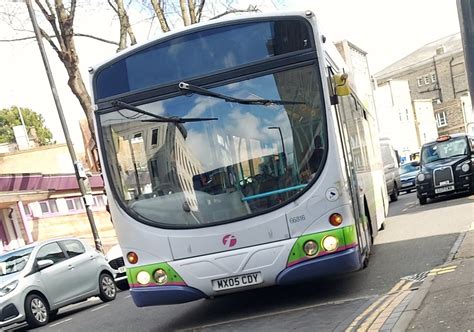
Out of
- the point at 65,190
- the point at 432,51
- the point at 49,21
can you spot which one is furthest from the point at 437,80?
the point at 49,21

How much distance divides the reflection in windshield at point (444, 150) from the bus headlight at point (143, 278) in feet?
42.6

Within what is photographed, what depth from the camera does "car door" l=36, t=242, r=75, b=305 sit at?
1123 centimetres

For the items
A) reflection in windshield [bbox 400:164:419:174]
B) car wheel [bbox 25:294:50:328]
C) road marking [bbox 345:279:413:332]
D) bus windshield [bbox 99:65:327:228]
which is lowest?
reflection in windshield [bbox 400:164:419:174]

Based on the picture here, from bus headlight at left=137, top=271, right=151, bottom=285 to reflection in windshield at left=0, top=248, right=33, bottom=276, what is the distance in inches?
207

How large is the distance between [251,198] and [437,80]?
75.0 meters

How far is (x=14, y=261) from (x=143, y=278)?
5764 millimetres

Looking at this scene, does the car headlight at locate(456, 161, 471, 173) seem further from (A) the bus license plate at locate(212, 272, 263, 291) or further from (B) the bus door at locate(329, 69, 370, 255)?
(A) the bus license plate at locate(212, 272, 263, 291)

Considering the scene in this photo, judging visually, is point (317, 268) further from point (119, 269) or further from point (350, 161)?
point (119, 269)

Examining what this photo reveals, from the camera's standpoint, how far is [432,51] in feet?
275

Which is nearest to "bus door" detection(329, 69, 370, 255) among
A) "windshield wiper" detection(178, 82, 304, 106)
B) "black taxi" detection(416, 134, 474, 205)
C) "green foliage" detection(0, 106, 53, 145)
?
"windshield wiper" detection(178, 82, 304, 106)

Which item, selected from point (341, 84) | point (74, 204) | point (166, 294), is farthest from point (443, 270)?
point (74, 204)

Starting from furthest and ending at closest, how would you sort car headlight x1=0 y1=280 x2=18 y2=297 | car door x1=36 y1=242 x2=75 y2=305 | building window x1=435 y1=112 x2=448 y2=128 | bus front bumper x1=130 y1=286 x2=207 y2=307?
building window x1=435 y1=112 x2=448 y2=128 < car door x1=36 y1=242 x2=75 y2=305 < car headlight x1=0 y1=280 x2=18 y2=297 < bus front bumper x1=130 y1=286 x2=207 y2=307

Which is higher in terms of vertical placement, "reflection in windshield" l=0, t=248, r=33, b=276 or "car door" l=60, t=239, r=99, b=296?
"reflection in windshield" l=0, t=248, r=33, b=276

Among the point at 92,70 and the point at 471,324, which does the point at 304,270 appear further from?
the point at 92,70
